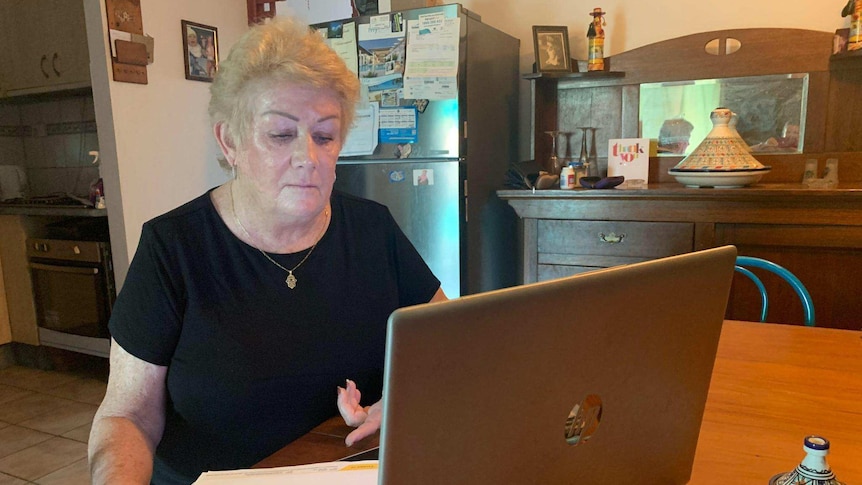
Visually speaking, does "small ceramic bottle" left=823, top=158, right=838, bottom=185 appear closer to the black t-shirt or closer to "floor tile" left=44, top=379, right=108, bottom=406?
the black t-shirt

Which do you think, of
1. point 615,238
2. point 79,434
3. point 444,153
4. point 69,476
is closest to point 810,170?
point 615,238

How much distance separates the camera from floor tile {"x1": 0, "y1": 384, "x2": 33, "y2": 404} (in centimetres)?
285

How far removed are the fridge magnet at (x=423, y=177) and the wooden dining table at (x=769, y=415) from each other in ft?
4.98

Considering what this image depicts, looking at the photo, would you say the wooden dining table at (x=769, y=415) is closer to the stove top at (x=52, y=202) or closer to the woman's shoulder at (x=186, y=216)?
the woman's shoulder at (x=186, y=216)

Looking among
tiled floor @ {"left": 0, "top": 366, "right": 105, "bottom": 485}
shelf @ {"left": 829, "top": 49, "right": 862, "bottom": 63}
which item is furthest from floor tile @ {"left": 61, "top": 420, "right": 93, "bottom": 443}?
shelf @ {"left": 829, "top": 49, "right": 862, "bottom": 63}

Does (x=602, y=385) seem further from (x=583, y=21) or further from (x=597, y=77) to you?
(x=583, y=21)

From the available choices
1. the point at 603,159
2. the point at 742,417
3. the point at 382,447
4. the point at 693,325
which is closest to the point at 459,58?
the point at 603,159

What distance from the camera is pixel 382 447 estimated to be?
0.38 meters

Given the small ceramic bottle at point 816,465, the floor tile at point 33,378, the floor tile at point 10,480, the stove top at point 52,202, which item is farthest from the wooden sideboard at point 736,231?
the floor tile at point 33,378

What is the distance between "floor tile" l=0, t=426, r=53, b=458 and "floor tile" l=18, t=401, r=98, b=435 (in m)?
0.03

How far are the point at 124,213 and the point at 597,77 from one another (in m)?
2.18

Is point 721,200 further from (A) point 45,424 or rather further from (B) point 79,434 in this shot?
(A) point 45,424

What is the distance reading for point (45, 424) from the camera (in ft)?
8.36

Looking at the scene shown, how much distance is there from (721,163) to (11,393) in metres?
3.33
